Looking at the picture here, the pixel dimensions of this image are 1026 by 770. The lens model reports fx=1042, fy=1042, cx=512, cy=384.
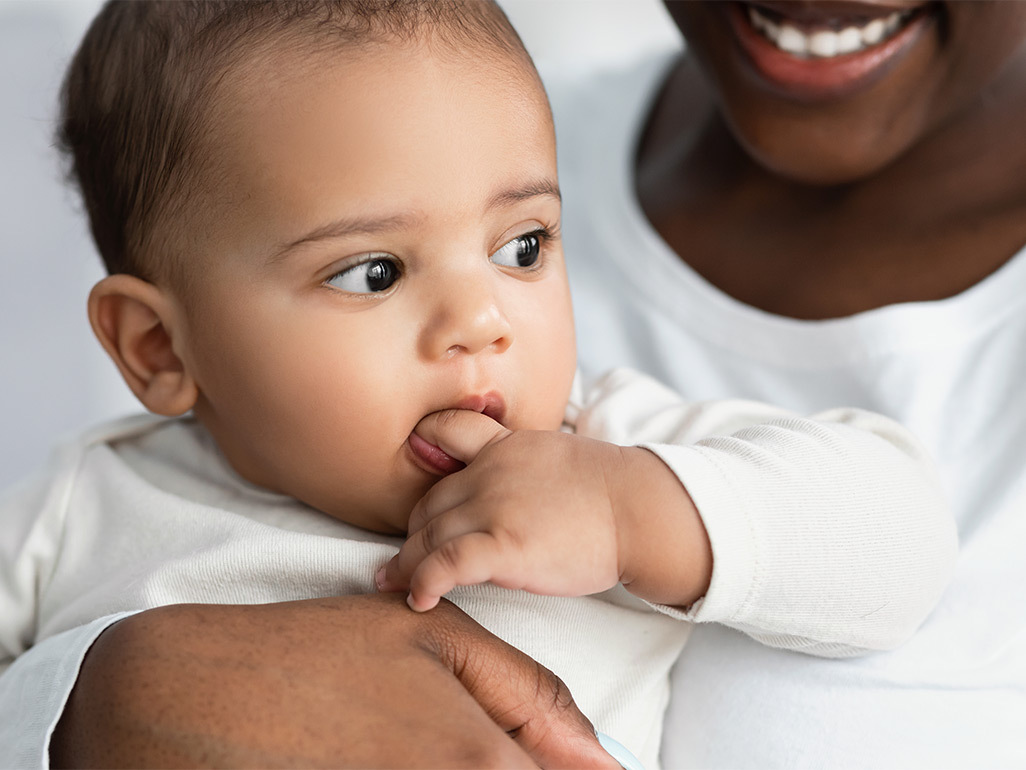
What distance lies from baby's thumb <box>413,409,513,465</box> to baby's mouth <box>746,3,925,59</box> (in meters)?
0.73

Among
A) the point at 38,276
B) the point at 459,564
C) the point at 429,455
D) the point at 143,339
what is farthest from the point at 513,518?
the point at 38,276

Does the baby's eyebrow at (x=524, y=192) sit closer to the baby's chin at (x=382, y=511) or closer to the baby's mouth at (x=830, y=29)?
the baby's chin at (x=382, y=511)

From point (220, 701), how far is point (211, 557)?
286mm

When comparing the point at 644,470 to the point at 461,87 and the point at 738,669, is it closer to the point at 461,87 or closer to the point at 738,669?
the point at 738,669

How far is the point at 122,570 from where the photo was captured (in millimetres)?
1176

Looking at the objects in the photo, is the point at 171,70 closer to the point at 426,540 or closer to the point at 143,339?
the point at 143,339

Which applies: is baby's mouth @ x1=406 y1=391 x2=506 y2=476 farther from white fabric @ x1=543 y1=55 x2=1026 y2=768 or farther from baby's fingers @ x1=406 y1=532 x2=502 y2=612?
white fabric @ x1=543 y1=55 x2=1026 y2=768

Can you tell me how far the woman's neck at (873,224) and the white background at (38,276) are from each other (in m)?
0.72

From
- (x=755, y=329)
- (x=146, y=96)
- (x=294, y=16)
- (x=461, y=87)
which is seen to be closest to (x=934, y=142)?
(x=755, y=329)

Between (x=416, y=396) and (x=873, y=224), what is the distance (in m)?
0.83

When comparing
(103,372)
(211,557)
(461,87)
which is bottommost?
(103,372)

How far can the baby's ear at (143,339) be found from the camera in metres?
1.19

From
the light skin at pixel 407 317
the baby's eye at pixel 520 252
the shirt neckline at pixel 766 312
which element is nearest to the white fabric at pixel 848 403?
the shirt neckline at pixel 766 312

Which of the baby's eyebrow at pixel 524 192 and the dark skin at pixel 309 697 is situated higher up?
the baby's eyebrow at pixel 524 192
